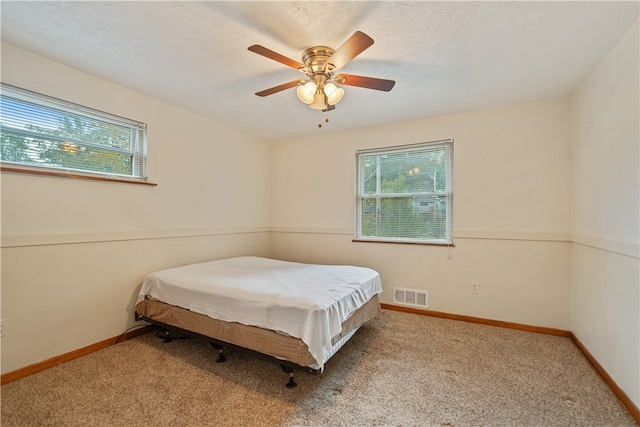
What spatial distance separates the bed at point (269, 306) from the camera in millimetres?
1785

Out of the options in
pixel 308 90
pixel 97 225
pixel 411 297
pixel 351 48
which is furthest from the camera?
pixel 411 297

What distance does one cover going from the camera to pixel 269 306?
1903mm

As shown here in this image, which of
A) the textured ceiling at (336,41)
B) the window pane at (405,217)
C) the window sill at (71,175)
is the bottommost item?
the window pane at (405,217)

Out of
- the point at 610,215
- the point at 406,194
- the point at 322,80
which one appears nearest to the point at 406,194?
the point at 406,194

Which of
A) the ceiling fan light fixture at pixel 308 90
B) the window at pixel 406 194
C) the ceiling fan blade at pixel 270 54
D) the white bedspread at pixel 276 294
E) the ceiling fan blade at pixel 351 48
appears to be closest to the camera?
the ceiling fan blade at pixel 351 48

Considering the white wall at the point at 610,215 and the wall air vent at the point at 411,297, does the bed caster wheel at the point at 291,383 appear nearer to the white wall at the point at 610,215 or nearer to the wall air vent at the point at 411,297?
the wall air vent at the point at 411,297

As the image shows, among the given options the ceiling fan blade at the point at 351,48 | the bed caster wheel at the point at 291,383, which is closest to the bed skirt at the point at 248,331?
the bed caster wheel at the point at 291,383

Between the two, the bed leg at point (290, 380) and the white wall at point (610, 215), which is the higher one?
the white wall at point (610, 215)

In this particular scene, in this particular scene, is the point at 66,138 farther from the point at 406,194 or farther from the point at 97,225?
the point at 406,194

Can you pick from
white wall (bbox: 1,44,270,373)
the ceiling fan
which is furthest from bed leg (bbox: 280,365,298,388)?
the ceiling fan

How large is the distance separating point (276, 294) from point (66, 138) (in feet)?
7.02

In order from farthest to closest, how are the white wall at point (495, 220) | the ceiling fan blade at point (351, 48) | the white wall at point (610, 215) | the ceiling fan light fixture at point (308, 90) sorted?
the white wall at point (495, 220) < the ceiling fan light fixture at point (308, 90) < the white wall at point (610, 215) < the ceiling fan blade at point (351, 48)

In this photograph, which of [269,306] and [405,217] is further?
[405,217]

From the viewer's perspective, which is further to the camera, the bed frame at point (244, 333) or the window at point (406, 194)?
the window at point (406, 194)
